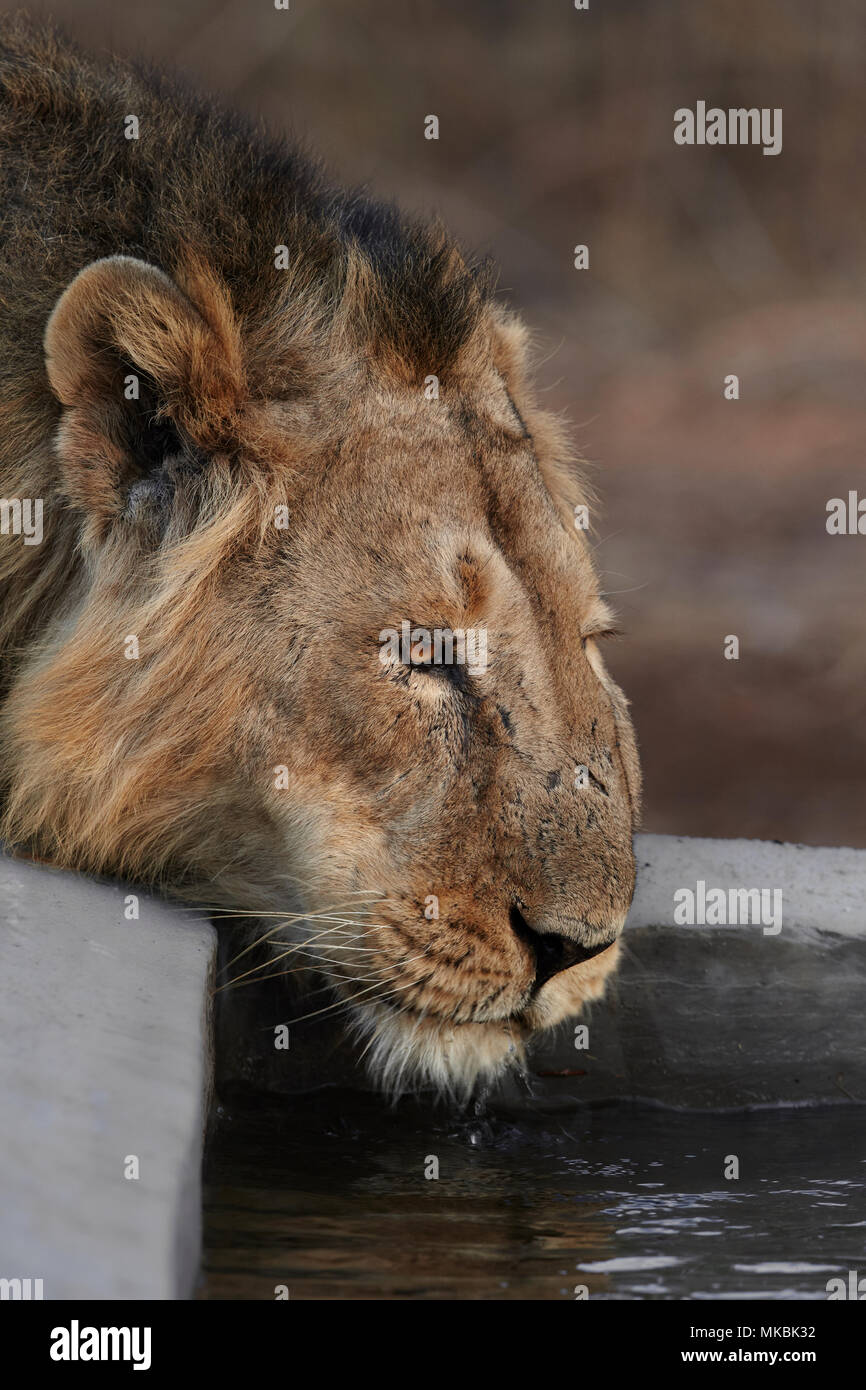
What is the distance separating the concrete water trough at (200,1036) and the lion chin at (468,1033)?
45cm

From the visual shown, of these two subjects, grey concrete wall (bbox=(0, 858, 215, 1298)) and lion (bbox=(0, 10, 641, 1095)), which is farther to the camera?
lion (bbox=(0, 10, 641, 1095))

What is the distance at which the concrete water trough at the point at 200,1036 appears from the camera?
2066 millimetres

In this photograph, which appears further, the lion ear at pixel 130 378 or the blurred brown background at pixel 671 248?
the blurred brown background at pixel 671 248

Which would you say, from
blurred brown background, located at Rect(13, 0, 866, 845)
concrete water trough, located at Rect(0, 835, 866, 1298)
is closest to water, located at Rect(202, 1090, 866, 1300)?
concrete water trough, located at Rect(0, 835, 866, 1298)

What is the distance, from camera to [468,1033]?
11.5 ft

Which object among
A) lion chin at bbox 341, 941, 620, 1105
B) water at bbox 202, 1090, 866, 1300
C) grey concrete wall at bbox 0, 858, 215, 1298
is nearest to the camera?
grey concrete wall at bbox 0, 858, 215, 1298

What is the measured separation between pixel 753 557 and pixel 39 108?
8377mm

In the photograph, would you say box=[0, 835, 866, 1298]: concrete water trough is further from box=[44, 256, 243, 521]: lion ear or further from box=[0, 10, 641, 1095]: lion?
box=[44, 256, 243, 521]: lion ear

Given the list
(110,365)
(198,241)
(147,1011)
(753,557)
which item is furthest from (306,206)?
(753,557)

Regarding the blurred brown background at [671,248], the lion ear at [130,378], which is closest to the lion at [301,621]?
the lion ear at [130,378]

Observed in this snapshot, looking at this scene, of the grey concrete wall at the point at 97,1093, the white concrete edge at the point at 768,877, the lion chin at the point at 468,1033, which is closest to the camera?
the grey concrete wall at the point at 97,1093

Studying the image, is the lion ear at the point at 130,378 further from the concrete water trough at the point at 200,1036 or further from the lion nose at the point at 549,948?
the lion nose at the point at 549,948

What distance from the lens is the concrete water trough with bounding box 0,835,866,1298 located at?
2.07 metres
